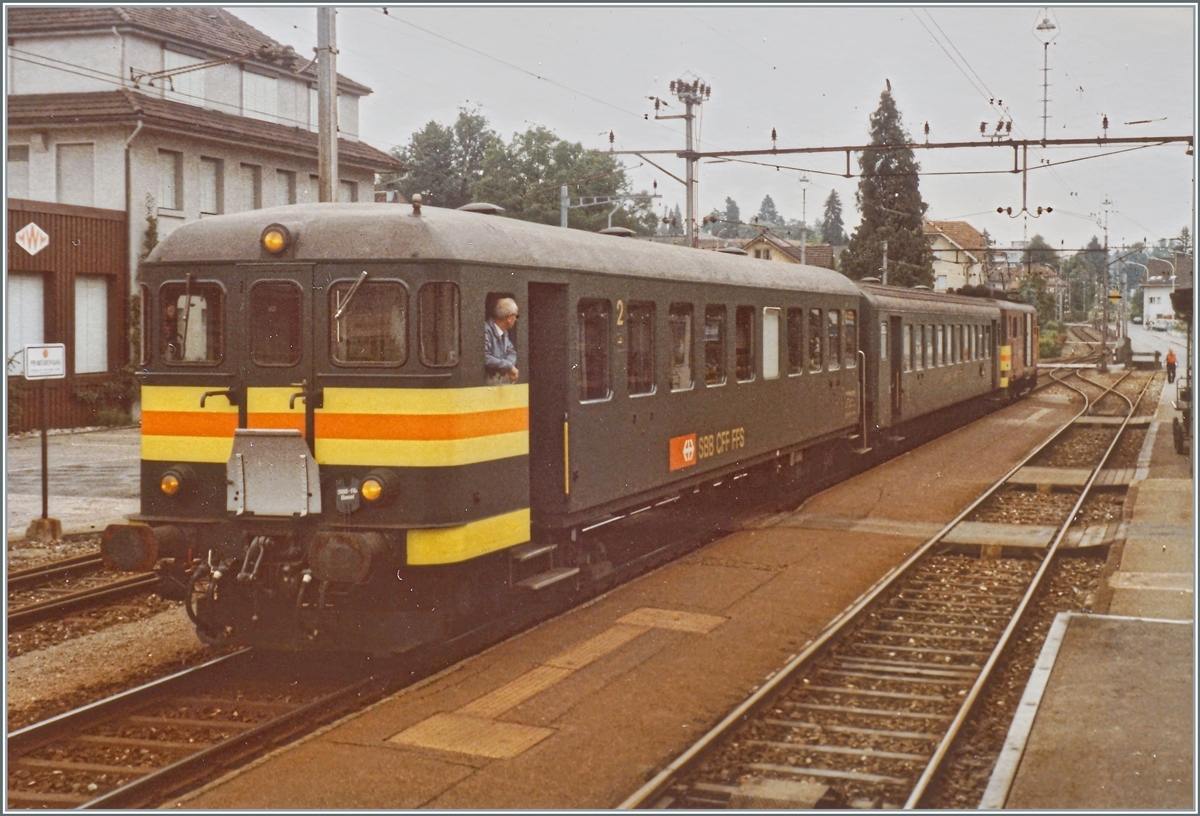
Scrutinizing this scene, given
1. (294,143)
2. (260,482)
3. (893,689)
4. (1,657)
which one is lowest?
(893,689)

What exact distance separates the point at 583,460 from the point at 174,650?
324 cm

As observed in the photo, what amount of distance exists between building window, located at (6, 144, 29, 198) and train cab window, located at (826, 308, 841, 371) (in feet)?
58.8

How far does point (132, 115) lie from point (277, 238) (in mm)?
19568

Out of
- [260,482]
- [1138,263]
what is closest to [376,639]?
[260,482]

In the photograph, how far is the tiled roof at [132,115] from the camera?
25938 millimetres

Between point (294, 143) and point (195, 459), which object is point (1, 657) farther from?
point (294, 143)

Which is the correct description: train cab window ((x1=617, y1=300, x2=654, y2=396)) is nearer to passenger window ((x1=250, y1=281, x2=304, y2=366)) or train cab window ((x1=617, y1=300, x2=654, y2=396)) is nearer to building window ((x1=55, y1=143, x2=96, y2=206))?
passenger window ((x1=250, y1=281, x2=304, y2=366))

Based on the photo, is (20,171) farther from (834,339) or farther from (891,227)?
(891,227)

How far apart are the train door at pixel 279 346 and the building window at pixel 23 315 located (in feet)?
51.4

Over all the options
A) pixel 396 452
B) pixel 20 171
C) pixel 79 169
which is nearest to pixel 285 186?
pixel 79 169

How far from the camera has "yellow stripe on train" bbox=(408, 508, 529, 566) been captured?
312 inches

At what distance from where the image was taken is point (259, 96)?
98.9 feet

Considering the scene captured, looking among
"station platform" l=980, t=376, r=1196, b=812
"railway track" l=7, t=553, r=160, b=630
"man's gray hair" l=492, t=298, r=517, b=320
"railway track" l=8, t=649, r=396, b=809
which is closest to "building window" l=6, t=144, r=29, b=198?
"railway track" l=7, t=553, r=160, b=630

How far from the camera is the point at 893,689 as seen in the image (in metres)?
8.59
